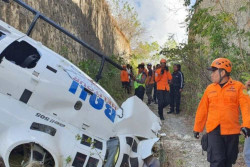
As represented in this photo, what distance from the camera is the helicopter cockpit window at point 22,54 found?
3.44 meters

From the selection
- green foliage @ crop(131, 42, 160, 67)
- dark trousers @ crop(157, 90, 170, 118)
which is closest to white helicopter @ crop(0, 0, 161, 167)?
dark trousers @ crop(157, 90, 170, 118)

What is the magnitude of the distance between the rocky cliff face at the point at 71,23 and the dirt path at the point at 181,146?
422 cm

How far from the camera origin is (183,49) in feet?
30.0

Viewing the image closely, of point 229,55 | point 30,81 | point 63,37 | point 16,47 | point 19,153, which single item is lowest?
point 19,153

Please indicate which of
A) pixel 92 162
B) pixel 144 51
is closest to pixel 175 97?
pixel 92 162

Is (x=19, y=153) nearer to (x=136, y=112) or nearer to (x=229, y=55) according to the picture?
(x=136, y=112)

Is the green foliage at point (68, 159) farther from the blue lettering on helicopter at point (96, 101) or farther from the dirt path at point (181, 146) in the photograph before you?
the dirt path at point (181, 146)

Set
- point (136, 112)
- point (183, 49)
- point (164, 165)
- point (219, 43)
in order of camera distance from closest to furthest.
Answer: point (164, 165), point (136, 112), point (219, 43), point (183, 49)

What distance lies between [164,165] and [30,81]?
98.5 inches

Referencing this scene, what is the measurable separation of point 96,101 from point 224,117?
1.83 m

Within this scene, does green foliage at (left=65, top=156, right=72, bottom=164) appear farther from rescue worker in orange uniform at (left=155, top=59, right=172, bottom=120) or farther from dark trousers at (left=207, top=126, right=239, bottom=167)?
rescue worker in orange uniform at (left=155, top=59, right=172, bottom=120)

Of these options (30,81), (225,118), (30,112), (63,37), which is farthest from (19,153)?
(63,37)

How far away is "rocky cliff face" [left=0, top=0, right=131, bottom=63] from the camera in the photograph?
6875 mm

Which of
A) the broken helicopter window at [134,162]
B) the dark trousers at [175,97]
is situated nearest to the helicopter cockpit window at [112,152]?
the broken helicopter window at [134,162]
